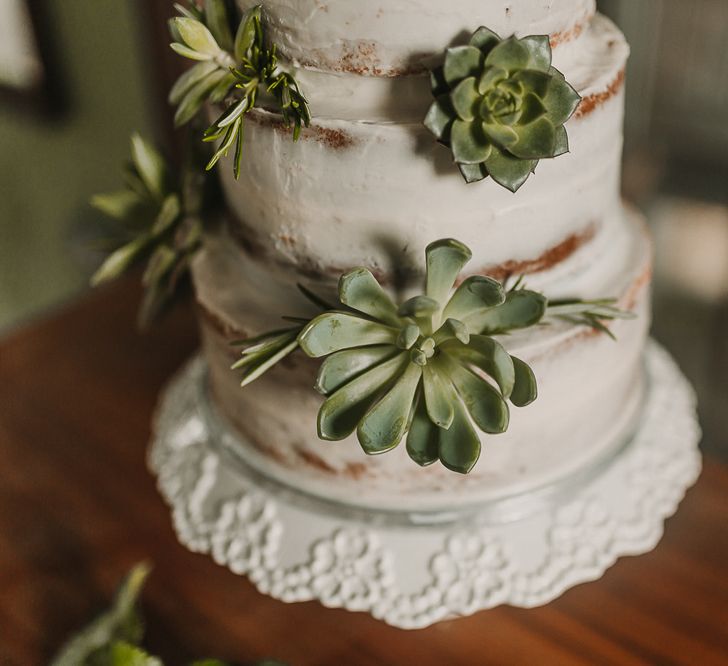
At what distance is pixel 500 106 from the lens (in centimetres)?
58

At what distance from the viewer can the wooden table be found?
0.75 m

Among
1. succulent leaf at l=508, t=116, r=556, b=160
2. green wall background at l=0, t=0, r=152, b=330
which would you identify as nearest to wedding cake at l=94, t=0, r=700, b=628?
succulent leaf at l=508, t=116, r=556, b=160

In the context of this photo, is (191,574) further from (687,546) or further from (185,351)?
(687,546)

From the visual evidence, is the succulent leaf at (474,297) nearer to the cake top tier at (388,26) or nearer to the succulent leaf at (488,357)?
the succulent leaf at (488,357)

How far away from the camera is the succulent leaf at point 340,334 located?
0.59 m

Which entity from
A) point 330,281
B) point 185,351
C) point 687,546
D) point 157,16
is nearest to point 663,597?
point 687,546

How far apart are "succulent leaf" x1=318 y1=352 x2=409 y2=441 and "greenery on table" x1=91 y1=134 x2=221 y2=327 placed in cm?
29

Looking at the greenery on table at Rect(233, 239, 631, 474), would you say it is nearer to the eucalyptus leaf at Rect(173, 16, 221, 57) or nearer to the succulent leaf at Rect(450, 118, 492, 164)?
the succulent leaf at Rect(450, 118, 492, 164)

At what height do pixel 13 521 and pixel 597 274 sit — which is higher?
pixel 597 274

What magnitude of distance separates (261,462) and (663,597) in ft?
1.36

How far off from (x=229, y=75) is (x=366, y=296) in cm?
21

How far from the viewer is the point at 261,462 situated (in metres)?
0.81

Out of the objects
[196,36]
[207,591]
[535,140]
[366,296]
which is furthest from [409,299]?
[207,591]

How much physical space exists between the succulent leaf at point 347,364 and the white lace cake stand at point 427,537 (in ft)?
0.61
